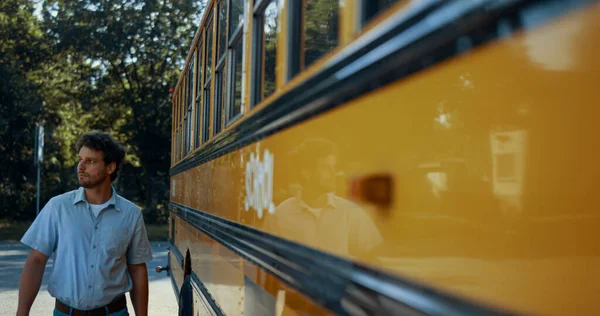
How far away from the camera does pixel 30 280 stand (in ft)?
11.2

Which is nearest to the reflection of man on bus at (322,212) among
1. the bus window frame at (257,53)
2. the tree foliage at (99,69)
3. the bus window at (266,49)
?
the bus window at (266,49)

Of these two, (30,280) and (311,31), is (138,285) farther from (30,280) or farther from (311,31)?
(311,31)

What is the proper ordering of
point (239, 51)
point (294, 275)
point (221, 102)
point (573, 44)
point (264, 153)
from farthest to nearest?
1. point (221, 102)
2. point (239, 51)
3. point (264, 153)
4. point (294, 275)
5. point (573, 44)

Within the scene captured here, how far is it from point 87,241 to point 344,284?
205 centimetres

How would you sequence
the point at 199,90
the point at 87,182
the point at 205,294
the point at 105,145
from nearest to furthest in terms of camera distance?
the point at 87,182 → the point at 105,145 → the point at 205,294 → the point at 199,90

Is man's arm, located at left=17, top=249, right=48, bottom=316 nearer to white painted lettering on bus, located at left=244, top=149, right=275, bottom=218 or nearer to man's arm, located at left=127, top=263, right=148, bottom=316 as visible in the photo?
man's arm, located at left=127, top=263, right=148, bottom=316

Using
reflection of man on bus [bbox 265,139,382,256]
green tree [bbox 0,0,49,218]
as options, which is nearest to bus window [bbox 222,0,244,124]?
reflection of man on bus [bbox 265,139,382,256]

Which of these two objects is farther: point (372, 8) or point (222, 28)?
point (222, 28)

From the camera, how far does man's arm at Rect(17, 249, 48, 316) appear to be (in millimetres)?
3393

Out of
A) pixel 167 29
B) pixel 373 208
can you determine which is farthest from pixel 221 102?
pixel 167 29

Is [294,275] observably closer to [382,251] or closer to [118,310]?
[382,251]

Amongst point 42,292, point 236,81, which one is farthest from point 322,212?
point 42,292

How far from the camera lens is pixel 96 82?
94.8ft

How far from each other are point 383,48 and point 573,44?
2.06 ft
